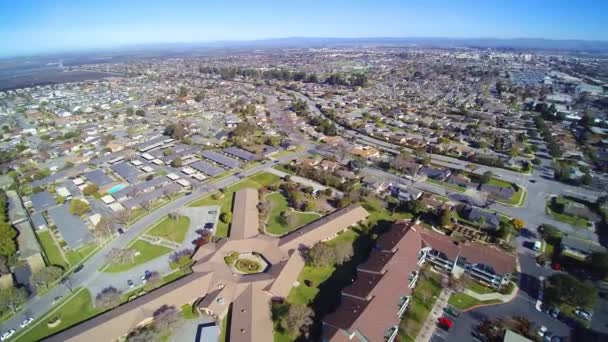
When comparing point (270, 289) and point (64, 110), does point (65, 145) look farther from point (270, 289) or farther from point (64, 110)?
point (270, 289)

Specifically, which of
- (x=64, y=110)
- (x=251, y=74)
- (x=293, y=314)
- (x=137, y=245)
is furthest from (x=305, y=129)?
(x=251, y=74)

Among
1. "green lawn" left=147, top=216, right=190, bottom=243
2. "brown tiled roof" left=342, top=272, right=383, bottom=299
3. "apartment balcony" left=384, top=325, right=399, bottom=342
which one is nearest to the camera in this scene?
"apartment balcony" left=384, top=325, right=399, bottom=342

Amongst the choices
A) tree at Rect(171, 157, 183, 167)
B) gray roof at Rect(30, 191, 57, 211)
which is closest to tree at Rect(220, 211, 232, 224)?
tree at Rect(171, 157, 183, 167)

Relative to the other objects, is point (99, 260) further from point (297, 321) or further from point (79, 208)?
point (297, 321)

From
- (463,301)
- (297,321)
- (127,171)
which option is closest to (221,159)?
(127,171)

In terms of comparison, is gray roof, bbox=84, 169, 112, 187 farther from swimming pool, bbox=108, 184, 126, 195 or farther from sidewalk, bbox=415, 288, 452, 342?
sidewalk, bbox=415, 288, 452, 342
